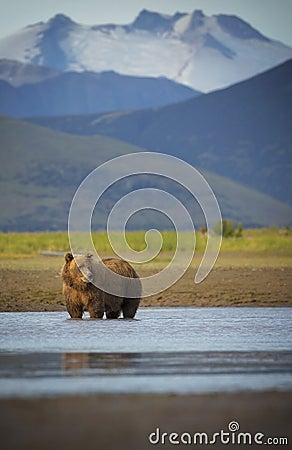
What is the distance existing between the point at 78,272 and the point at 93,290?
1.43ft

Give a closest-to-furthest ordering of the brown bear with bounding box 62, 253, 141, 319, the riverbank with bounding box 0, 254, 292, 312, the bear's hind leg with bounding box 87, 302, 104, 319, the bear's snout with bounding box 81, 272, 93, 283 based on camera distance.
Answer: the bear's snout with bounding box 81, 272, 93, 283 < the brown bear with bounding box 62, 253, 141, 319 < the bear's hind leg with bounding box 87, 302, 104, 319 < the riverbank with bounding box 0, 254, 292, 312

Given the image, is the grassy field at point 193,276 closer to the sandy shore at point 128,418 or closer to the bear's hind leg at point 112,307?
the bear's hind leg at point 112,307

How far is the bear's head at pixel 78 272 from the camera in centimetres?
2012

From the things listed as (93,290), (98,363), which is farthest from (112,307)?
(98,363)

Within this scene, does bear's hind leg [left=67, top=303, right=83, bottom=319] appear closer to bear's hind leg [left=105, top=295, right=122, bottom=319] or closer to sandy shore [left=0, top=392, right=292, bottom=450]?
bear's hind leg [left=105, top=295, right=122, bottom=319]

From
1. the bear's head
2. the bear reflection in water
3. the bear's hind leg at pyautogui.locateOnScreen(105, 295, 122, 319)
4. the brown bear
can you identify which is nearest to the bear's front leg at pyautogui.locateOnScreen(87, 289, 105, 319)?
the brown bear

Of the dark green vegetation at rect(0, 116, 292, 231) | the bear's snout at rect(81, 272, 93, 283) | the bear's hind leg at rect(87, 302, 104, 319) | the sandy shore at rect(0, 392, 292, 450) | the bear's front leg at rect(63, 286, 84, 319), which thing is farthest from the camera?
the dark green vegetation at rect(0, 116, 292, 231)

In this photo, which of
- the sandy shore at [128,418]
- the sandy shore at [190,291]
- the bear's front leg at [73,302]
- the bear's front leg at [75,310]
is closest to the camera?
the sandy shore at [128,418]

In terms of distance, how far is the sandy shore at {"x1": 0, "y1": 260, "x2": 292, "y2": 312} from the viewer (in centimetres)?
2606

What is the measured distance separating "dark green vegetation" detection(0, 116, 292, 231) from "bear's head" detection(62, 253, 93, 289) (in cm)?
12173

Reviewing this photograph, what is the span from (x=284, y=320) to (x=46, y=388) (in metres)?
10.1

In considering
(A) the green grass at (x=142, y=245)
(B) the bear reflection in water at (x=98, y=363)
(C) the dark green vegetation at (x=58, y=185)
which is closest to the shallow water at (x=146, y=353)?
(B) the bear reflection in water at (x=98, y=363)

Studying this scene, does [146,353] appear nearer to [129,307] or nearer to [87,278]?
[87,278]

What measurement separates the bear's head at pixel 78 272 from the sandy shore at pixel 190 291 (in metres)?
4.41
